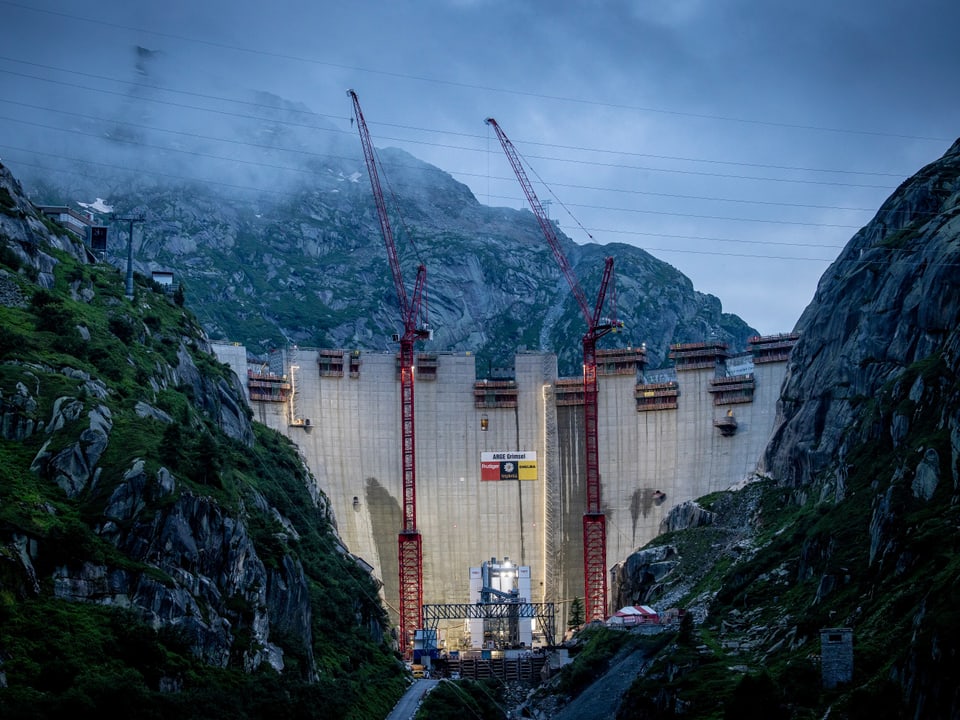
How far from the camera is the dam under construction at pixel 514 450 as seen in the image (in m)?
191

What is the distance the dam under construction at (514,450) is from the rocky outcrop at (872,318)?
1320 centimetres

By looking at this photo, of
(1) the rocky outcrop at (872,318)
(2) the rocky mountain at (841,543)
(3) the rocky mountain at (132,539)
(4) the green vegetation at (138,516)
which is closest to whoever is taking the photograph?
(4) the green vegetation at (138,516)

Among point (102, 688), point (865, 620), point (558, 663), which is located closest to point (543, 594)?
point (558, 663)

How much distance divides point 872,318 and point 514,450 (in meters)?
57.1

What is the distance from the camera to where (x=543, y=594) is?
632 ft

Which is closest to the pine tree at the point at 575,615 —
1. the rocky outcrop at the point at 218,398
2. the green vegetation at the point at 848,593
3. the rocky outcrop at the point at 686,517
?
the rocky outcrop at the point at 686,517

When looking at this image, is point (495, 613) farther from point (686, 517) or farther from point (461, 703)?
point (461, 703)

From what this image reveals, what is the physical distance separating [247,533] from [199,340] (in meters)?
58.7

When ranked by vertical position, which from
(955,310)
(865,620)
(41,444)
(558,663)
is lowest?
(558,663)

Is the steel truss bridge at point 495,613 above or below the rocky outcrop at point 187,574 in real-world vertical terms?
below

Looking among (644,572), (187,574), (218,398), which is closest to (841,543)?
(187,574)

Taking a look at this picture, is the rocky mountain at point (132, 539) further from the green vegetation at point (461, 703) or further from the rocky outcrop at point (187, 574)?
the green vegetation at point (461, 703)

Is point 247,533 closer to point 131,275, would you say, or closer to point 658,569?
point 131,275

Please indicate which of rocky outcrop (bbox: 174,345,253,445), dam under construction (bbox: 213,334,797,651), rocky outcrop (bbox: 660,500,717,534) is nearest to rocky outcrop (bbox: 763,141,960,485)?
rocky outcrop (bbox: 660,500,717,534)
